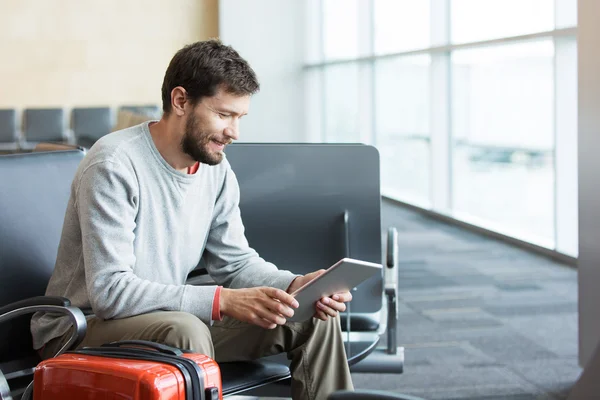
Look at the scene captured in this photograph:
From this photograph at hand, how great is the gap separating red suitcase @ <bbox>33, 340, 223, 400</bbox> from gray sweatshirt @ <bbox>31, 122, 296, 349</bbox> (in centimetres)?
21

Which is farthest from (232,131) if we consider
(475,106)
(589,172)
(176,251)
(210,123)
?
(475,106)

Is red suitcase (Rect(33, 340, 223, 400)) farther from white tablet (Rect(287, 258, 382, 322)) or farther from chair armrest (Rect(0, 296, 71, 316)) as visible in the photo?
white tablet (Rect(287, 258, 382, 322))

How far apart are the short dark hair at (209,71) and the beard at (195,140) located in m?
0.06

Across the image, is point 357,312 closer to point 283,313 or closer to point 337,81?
point 283,313

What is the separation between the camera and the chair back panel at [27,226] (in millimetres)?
2146

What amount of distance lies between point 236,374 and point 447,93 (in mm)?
5576

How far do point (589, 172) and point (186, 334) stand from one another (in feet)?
5.68

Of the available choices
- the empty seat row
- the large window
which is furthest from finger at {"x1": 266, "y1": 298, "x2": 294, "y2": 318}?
the empty seat row

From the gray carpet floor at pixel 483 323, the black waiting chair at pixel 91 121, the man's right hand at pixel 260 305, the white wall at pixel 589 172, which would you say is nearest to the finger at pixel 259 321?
the man's right hand at pixel 260 305

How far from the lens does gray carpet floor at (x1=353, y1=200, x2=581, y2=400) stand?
311 centimetres

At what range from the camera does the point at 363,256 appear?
245cm

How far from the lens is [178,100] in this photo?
78.3 inches

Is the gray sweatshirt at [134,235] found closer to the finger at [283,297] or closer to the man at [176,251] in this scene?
the man at [176,251]

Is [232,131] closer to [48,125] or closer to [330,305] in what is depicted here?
[330,305]
